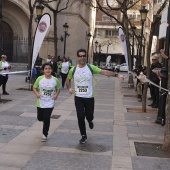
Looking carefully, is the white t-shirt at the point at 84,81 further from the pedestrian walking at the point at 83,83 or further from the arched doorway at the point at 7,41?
the arched doorway at the point at 7,41

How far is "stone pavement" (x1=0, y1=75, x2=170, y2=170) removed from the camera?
18.2ft

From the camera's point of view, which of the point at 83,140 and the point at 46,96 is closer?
the point at 83,140

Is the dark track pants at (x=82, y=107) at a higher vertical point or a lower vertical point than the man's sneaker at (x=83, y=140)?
higher

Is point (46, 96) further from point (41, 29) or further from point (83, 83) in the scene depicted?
point (41, 29)

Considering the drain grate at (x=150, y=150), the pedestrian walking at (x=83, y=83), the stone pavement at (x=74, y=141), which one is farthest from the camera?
the pedestrian walking at (x=83, y=83)

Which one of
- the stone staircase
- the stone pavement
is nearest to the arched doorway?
the stone staircase

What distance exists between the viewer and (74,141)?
6.97 meters

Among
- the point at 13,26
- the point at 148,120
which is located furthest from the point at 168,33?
the point at 13,26

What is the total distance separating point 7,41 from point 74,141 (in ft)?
99.7

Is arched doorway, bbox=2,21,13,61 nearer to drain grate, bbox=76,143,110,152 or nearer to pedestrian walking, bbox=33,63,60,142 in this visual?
pedestrian walking, bbox=33,63,60,142

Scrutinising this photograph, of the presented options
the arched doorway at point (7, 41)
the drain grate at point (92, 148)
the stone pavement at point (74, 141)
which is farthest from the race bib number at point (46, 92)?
the arched doorway at point (7, 41)

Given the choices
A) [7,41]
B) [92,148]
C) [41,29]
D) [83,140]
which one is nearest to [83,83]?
[83,140]

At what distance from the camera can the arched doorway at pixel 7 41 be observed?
35.6 m

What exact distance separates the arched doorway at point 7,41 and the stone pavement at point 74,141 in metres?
25.5
